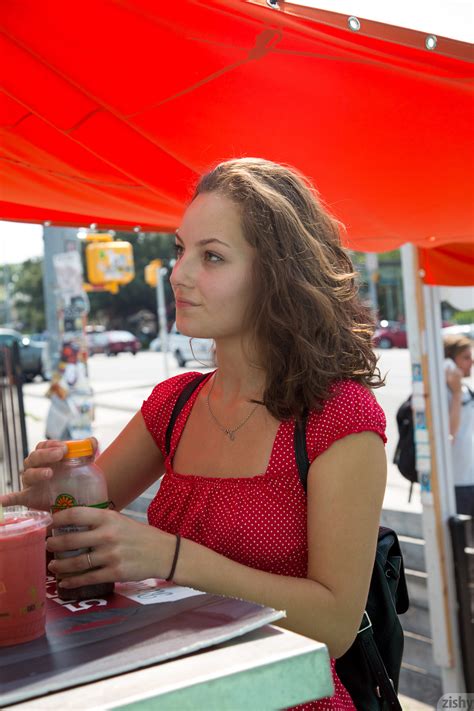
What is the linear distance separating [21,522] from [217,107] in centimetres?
155

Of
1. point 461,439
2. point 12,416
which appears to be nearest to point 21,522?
point 461,439

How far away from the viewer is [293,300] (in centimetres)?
174

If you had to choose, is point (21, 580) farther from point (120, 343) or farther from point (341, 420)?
point (120, 343)

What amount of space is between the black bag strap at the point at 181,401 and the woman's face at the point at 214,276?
0.26 meters

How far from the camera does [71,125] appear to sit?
244cm

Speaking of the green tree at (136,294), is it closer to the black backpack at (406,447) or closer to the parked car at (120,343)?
the parked car at (120,343)

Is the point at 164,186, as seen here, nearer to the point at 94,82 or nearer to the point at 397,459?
the point at 94,82

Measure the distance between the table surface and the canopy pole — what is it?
408 centimetres

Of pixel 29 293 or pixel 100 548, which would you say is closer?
pixel 100 548

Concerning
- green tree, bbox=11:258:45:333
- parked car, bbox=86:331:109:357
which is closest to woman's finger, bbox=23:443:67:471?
parked car, bbox=86:331:109:357

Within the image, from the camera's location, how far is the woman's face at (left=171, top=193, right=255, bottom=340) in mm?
1683

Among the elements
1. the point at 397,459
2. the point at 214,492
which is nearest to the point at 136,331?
the point at 397,459

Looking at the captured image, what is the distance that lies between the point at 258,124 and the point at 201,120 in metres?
0.17

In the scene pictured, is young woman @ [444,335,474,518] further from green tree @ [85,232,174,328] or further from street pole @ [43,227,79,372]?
green tree @ [85,232,174,328]
